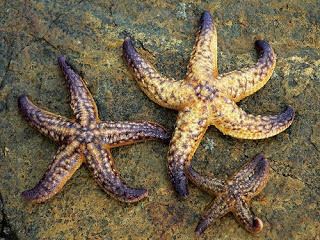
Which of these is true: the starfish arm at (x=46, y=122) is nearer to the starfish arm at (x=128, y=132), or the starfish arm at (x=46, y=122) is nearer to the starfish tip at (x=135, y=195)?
the starfish arm at (x=128, y=132)

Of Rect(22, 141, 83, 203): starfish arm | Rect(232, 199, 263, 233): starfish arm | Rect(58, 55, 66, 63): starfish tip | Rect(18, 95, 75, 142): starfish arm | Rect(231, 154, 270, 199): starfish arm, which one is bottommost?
Rect(22, 141, 83, 203): starfish arm

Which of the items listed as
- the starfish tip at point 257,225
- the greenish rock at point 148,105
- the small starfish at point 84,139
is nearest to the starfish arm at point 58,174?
A: the small starfish at point 84,139

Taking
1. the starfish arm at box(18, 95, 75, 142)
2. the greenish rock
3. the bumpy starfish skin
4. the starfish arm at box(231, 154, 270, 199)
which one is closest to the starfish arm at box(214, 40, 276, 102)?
the bumpy starfish skin

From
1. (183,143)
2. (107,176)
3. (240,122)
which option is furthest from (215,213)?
(107,176)

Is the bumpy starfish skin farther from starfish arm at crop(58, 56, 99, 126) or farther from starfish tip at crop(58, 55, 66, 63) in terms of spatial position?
starfish tip at crop(58, 55, 66, 63)

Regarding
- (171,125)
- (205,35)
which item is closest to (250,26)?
(205,35)
